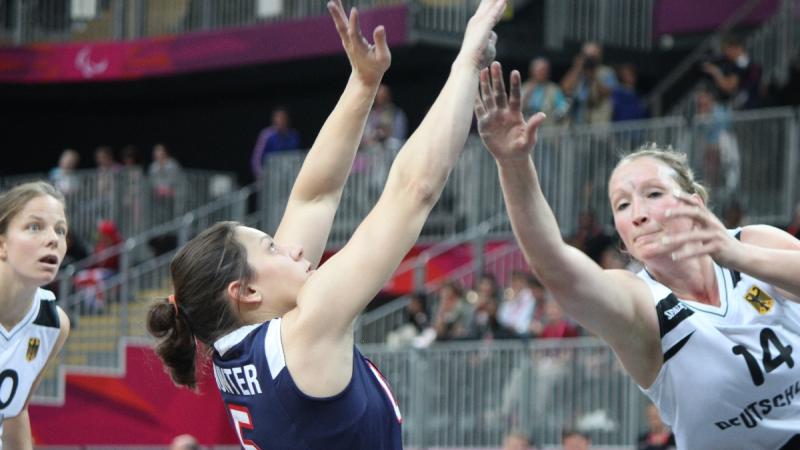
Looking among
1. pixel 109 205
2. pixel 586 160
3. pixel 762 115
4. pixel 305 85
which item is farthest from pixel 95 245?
pixel 762 115

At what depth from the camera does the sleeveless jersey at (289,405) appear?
15.0 ft

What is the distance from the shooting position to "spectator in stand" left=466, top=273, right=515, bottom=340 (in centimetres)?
1421

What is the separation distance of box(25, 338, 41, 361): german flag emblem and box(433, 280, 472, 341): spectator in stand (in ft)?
26.4

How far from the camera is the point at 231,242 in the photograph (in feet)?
16.0

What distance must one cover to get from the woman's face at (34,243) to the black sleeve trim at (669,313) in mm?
2801

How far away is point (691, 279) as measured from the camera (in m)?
5.42

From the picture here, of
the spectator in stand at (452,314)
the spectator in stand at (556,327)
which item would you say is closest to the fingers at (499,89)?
the spectator in stand at (556,327)

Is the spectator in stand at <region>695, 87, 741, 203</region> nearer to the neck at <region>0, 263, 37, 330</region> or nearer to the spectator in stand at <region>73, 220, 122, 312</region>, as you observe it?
the spectator in stand at <region>73, 220, 122, 312</region>

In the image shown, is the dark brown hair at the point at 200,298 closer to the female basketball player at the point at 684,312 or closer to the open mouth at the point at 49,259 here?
the female basketball player at the point at 684,312

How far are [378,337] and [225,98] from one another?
1068 centimetres

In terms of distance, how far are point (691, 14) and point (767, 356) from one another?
1700 cm

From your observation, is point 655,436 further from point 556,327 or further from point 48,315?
point 48,315

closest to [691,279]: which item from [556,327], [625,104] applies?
[556,327]

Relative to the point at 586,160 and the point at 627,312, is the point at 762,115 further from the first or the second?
the point at 627,312
